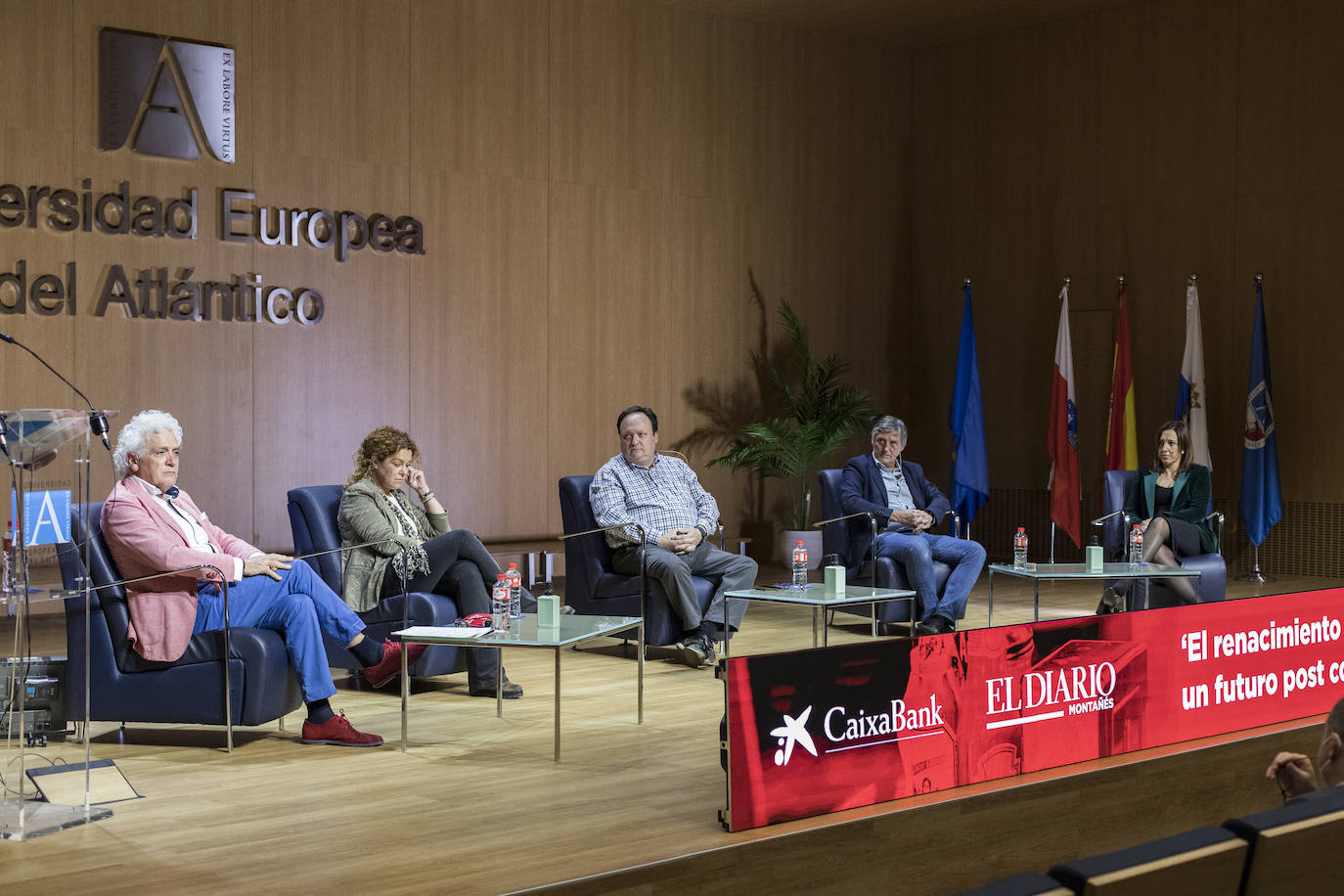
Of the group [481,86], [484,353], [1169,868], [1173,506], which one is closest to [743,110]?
[481,86]

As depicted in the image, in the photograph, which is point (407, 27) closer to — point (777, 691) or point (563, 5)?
point (563, 5)

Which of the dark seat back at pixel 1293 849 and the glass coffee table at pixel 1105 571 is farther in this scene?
the glass coffee table at pixel 1105 571

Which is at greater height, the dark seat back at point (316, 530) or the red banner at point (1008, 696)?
the dark seat back at point (316, 530)

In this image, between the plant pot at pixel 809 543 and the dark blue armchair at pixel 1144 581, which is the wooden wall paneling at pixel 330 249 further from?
the dark blue armchair at pixel 1144 581

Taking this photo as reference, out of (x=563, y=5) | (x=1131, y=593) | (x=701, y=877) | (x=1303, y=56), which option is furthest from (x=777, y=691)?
(x=1303, y=56)

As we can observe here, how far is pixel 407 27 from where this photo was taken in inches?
346

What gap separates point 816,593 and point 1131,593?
190 centimetres

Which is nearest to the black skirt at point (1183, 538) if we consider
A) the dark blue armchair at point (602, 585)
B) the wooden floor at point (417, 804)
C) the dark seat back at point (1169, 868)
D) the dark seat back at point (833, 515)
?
the dark seat back at point (833, 515)

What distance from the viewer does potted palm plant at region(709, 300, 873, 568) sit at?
1006 centimetres

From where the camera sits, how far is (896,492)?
746 centimetres

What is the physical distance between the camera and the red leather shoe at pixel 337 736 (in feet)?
15.4

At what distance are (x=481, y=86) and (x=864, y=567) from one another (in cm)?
418

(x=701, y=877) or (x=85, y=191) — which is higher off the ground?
(x=85, y=191)

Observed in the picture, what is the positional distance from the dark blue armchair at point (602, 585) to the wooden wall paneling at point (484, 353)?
8.59ft
